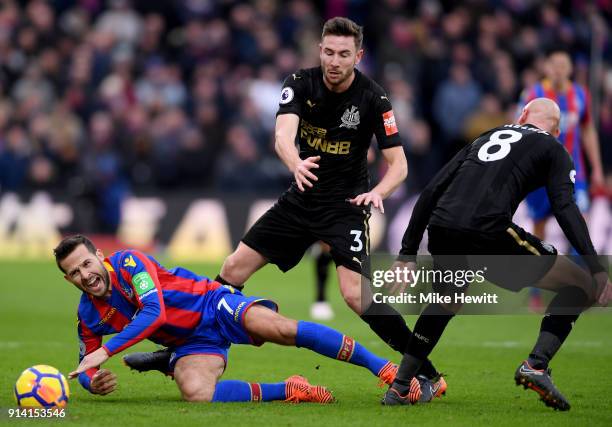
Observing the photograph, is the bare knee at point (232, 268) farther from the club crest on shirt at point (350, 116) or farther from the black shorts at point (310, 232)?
the club crest on shirt at point (350, 116)

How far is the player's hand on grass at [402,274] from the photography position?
720cm

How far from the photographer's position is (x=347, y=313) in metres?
13.0

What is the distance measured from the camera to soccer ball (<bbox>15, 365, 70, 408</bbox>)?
6855mm

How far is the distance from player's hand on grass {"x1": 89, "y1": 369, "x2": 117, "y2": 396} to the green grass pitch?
0.12 meters

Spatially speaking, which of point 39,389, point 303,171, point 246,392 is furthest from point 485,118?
point 39,389

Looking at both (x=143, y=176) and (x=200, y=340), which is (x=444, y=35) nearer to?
(x=143, y=176)

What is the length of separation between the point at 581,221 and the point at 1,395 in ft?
13.0

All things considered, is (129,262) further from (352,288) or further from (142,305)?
(352,288)

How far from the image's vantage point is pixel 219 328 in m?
7.67

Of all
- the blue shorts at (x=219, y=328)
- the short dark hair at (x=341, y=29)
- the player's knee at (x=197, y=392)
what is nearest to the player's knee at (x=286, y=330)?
the blue shorts at (x=219, y=328)

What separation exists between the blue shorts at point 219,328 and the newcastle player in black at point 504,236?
42.0 inches

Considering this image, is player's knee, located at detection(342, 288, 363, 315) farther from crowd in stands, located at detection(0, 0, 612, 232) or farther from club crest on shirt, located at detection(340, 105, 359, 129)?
crowd in stands, located at detection(0, 0, 612, 232)

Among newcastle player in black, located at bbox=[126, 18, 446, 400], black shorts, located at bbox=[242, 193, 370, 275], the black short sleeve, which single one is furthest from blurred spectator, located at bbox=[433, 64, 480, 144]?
the black short sleeve

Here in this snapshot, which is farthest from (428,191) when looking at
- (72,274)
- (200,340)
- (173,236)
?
(173,236)
